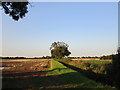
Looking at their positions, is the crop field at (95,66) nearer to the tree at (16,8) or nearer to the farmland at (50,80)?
the farmland at (50,80)

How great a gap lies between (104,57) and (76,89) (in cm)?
7949

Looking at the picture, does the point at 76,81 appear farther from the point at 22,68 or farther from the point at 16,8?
the point at 22,68

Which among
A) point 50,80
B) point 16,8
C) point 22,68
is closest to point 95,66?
point 22,68

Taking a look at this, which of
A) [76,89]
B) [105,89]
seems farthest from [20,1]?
[105,89]

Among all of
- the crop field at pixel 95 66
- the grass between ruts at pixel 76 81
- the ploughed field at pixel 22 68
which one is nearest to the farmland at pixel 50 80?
the grass between ruts at pixel 76 81

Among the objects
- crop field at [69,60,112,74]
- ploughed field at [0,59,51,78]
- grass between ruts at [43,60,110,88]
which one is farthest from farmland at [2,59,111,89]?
crop field at [69,60,112,74]

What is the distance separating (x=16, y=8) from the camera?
16859 millimetres

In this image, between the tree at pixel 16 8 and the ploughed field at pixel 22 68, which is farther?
the ploughed field at pixel 22 68

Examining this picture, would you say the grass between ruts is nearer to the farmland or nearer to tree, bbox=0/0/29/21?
the farmland

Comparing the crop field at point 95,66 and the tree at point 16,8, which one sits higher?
the tree at point 16,8

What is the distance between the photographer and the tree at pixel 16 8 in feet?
54.5

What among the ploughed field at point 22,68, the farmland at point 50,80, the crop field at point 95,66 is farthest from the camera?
the ploughed field at point 22,68

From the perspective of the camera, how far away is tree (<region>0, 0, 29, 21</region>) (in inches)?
654

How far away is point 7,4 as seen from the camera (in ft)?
54.6
